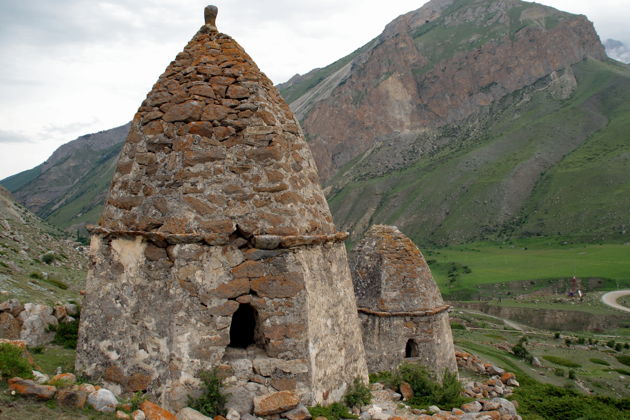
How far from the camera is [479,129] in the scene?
394ft

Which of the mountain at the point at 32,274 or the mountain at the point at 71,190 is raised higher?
the mountain at the point at 71,190

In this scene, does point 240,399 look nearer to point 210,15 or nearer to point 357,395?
point 357,395

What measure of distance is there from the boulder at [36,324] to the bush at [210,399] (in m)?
3.34

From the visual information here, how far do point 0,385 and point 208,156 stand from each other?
2.79 meters

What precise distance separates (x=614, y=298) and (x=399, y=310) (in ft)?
136

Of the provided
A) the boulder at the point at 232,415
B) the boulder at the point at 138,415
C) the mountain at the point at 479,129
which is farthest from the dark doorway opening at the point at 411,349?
the mountain at the point at 479,129

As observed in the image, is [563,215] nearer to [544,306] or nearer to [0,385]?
[544,306]

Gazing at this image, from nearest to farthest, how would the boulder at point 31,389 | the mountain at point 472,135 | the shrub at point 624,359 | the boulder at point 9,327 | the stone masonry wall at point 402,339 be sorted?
the boulder at point 31,389
the boulder at point 9,327
the stone masonry wall at point 402,339
the shrub at point 624,359
the mountain at point 472,135

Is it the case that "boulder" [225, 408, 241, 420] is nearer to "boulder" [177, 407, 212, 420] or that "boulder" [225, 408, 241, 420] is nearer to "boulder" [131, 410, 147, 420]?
"boulder" [177, 407, 212, 420]

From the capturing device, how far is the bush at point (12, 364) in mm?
4184

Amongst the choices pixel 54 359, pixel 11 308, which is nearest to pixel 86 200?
pixel 11 308

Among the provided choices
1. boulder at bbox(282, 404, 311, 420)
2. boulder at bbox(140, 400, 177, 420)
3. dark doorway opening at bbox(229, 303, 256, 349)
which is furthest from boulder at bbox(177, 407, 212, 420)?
dark doorway opening at bbox(229, 303, 256, 349)

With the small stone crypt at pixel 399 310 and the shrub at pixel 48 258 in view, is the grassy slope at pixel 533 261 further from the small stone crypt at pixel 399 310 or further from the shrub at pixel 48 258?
the shrub at pixel 48 258

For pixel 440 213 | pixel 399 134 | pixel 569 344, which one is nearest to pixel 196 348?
pixel 569 344
